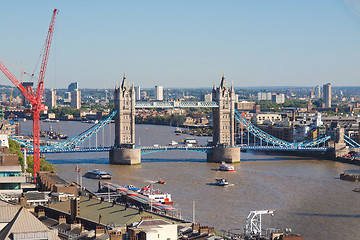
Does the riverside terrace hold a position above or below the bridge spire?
below

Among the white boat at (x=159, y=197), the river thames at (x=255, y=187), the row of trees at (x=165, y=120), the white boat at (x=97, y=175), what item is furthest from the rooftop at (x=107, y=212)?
the row of trees at (x=165, y=120)

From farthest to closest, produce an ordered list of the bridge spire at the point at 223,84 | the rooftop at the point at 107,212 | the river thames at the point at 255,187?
1. the bridge spire at the point at 223,84
2. the river thames at the point at 255,187
3. the rooftop at the point at 107,212

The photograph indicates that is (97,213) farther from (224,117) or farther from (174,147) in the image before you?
(224,117)

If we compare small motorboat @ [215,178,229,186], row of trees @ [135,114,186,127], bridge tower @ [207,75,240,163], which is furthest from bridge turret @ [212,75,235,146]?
row of trees @ [135,114,186,127]

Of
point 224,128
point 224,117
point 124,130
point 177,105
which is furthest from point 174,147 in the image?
point 177,105

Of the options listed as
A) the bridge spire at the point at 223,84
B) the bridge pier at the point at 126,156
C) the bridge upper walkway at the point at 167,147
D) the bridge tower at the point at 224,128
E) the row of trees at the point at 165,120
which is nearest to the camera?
the bridge pier at the point at 126,156

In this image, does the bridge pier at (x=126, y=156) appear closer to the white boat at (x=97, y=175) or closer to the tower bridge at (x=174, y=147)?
the tower bridge at (x=174, y=147)

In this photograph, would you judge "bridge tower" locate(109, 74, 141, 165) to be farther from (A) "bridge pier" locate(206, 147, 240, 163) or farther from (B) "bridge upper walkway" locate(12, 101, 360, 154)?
(A) "bridge pier" locate(206, 147, 240, 163)
